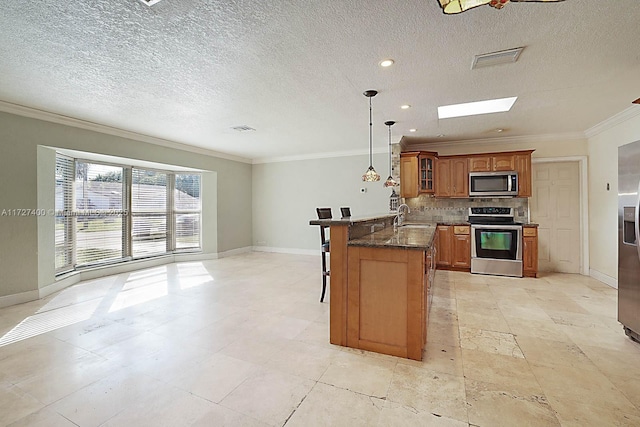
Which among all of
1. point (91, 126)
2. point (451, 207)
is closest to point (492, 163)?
point (451, 207)

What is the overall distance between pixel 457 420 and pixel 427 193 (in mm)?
4626

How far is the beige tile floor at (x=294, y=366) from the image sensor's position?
172cm

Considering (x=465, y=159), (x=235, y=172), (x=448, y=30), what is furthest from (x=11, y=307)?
(x=465, y=159)

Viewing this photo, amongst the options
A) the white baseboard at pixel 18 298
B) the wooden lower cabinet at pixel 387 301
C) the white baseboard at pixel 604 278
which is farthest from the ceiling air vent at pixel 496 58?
the white baseboard at pixel 18 298

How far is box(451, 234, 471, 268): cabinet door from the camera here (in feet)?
17.5

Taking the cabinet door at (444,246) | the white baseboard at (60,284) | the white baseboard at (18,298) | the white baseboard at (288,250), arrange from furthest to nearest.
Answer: the white baseboard at (288,250) → the cabinet door at (444,246) → the white baseboard at (60,284) → the white baseboard at (18,298)

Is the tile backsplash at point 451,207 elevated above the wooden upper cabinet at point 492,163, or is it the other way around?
the wooden upper cabinet at point 492,163

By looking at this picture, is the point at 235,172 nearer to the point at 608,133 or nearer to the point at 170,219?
the point at 170,219

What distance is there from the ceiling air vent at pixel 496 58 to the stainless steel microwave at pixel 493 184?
3.15 meters

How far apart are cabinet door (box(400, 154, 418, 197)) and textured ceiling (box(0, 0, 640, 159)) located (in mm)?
1207

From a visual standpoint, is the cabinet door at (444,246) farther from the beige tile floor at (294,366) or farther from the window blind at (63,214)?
the window blind at (63,214)

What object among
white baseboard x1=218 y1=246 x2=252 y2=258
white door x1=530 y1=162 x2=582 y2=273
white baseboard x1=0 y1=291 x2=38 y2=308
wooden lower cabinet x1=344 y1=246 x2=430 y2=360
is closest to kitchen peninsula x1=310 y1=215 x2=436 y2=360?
wooden lower cabinet x1=344 y1=246 x2=430 y2=360

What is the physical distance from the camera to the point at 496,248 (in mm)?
5051

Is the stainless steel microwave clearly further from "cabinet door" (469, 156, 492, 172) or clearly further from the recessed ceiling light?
the recessed ceiling light
